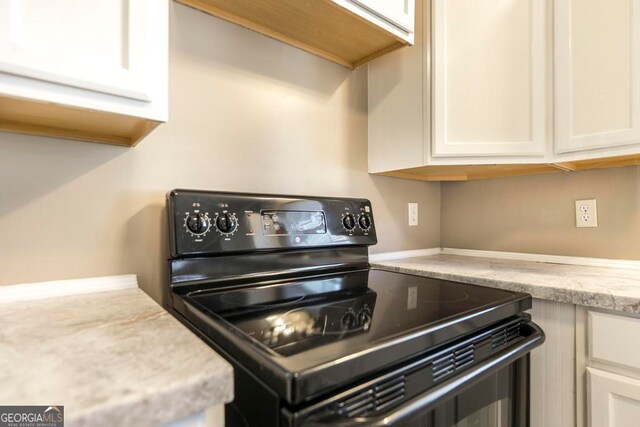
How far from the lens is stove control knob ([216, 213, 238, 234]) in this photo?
0.94m

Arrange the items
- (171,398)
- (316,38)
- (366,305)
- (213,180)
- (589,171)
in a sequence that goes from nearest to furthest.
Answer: (171,398) < (366,305) < (213,180) < (316,38) < (589,171)

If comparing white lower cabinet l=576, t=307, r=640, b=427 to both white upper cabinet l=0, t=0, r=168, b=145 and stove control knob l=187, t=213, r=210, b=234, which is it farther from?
white upper cabinet l=0, t=0, r=168, b=145

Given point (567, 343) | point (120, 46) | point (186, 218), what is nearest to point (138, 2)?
point (120, 46)

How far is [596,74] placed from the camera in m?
1.11

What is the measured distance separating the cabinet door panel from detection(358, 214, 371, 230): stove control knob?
32.7 inches

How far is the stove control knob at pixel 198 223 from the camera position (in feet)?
2.93

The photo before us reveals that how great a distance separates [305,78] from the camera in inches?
53.2

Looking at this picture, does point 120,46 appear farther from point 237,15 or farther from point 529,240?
point 529,240

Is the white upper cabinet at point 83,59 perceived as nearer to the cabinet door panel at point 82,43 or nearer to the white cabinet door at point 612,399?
the cabinet door panel at point 82,43

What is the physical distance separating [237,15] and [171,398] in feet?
3.78

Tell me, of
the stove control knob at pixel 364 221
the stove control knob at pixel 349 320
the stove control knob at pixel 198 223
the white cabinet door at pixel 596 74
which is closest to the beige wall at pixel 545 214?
the white cabinet door at pixel 596 74

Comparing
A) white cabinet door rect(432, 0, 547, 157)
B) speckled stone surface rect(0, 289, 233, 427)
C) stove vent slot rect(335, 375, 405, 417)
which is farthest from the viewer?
white cabinet door rect(432, 0, 547, 157)

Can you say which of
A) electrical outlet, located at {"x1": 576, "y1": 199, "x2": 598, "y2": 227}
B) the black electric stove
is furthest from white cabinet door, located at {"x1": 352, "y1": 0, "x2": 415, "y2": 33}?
electrical outlet, located at {"x1": 576, "y1": 199, "x2": 598, "y2": 227}

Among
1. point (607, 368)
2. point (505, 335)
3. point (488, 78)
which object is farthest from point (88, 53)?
point (607, 368)
